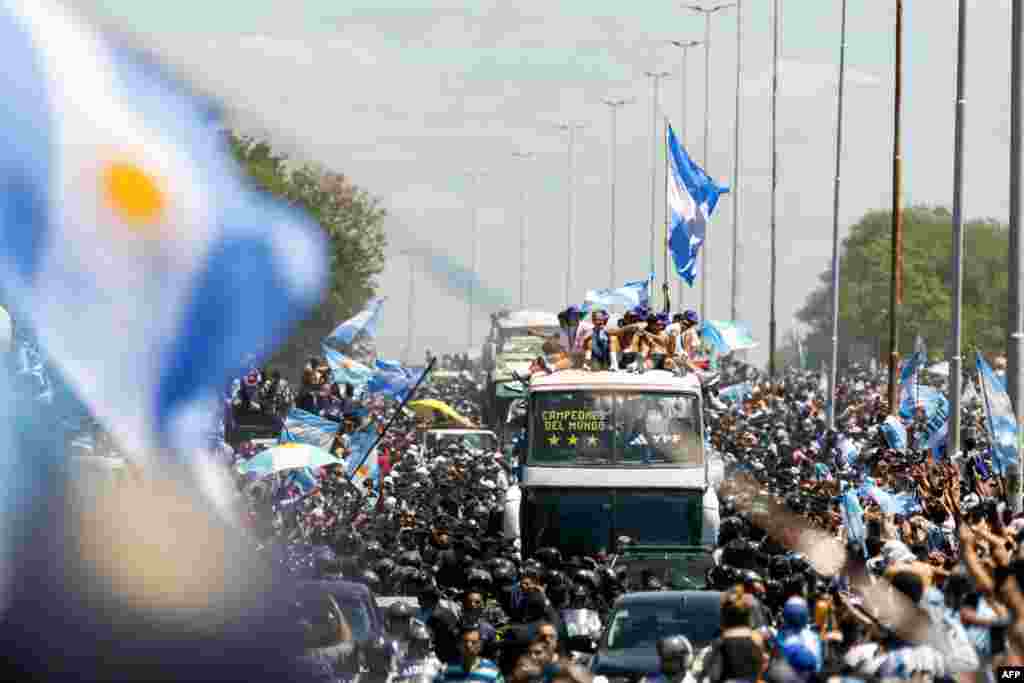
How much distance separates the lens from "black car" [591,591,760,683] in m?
16.0

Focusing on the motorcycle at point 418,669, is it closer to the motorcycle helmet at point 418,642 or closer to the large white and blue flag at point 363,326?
the motorcycle helmet at point 418,642

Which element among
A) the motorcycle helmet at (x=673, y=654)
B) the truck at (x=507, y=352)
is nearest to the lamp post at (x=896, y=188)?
the truck at (x=507, y=352)

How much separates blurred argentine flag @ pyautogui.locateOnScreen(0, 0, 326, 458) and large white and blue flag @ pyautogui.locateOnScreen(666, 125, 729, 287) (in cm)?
2374

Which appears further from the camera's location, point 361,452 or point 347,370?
point 347,370

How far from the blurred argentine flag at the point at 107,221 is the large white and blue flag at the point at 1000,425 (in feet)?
35.7

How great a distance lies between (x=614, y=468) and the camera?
2489cm

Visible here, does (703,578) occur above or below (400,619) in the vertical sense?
below

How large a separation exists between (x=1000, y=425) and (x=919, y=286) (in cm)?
12500

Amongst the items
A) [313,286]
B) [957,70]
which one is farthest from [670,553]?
[957,70]

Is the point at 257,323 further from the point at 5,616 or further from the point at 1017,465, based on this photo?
the point at 1017,465

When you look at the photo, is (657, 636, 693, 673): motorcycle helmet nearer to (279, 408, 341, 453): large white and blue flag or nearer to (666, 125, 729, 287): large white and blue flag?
(279, 408, 341, 453): large white and blue flag

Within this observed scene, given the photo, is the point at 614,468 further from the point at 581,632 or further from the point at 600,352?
the point at 581,632

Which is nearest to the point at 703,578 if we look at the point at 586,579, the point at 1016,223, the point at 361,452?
the point at 586,579

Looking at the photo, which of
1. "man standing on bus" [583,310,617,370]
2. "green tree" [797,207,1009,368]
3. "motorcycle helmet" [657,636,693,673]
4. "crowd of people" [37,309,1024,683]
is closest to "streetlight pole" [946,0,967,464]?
"crowd of people" [37,309,1024,683]
